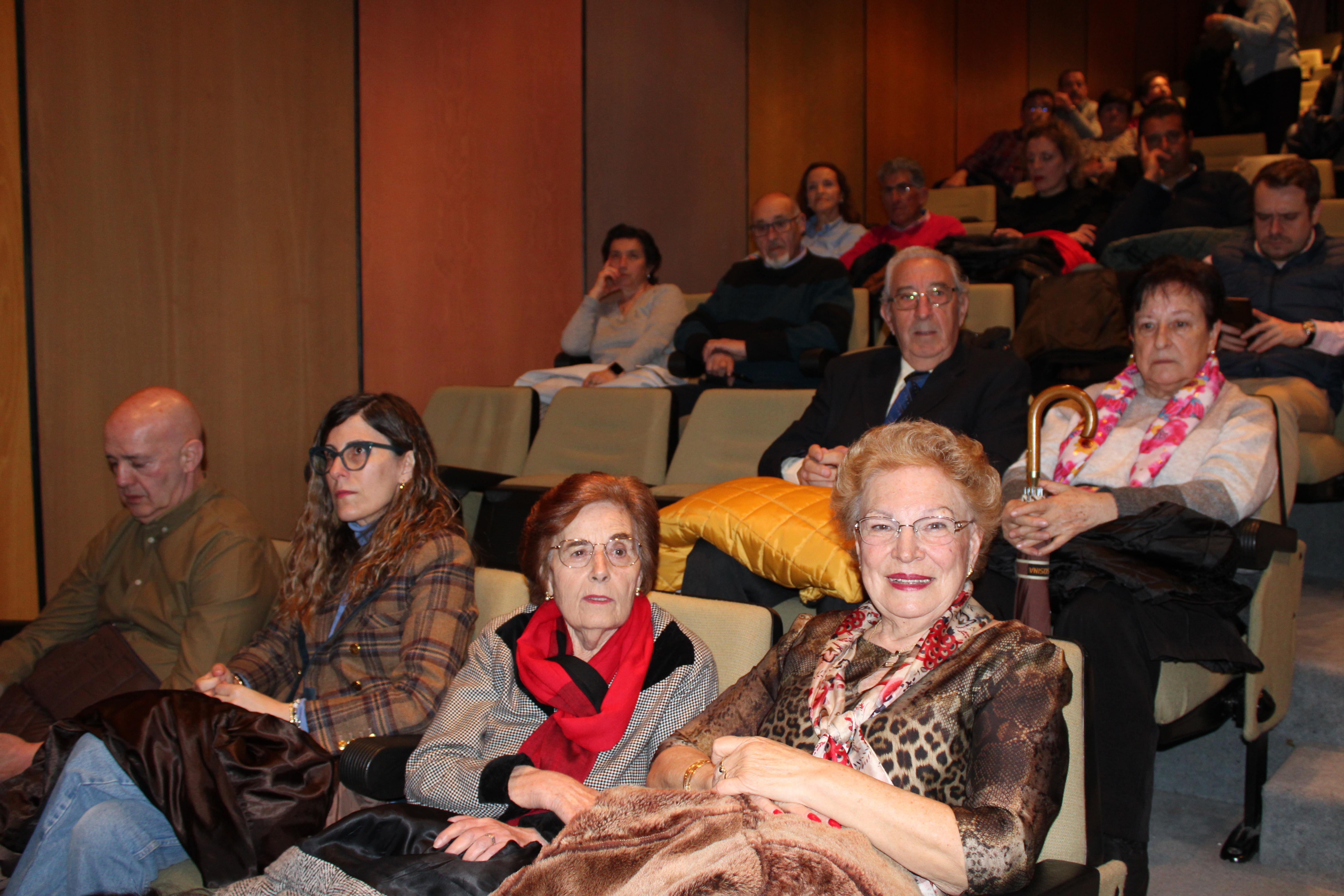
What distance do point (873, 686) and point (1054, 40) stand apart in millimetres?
9617

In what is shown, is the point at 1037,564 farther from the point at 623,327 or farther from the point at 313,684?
the point at 623,327

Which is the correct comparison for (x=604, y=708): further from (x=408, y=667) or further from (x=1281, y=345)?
(x=1281, y=345)

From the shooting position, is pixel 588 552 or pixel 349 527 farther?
pixel 349 527

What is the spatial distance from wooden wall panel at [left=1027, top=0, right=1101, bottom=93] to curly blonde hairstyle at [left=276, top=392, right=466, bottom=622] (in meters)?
8.59

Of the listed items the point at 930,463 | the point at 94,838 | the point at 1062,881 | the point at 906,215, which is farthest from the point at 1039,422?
the point at 906,215

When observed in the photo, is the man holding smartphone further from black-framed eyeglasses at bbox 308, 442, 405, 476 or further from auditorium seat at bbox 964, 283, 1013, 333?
black-framed eyeglasses at bbox 308, 442, 405, 476

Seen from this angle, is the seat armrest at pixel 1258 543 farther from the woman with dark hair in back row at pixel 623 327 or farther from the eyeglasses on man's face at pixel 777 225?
the woman with dark hair in back row at pixel 623 327

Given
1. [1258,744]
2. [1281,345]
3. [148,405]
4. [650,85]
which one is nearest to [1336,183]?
[1281,345]

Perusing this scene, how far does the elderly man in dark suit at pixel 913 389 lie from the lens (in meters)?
2.50

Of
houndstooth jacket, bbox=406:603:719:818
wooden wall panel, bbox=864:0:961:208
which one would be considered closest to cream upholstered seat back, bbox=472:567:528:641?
houndstooth jacket, bbox=406:603:719:818

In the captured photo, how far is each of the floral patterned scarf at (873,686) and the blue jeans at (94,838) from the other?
3.58 feet

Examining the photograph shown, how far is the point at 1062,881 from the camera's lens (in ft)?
3.86

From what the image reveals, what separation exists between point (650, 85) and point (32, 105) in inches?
126

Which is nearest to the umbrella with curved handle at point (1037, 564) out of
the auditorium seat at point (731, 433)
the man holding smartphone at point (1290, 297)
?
the auditorium seat at point (731, 433)
